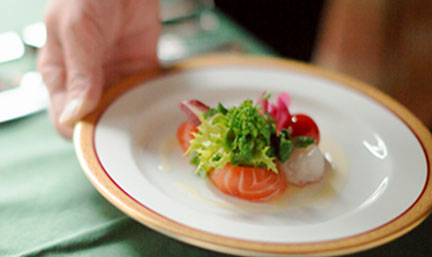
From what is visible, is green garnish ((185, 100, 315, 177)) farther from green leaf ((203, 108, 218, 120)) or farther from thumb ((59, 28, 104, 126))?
thumb ((59, 28, 104, 126))

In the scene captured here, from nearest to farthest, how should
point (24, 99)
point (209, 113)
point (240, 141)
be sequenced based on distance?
point (240, 141) < point (209, 113) < point (24, 99)

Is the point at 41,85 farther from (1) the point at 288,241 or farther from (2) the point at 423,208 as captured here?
(2) the point at 423,208

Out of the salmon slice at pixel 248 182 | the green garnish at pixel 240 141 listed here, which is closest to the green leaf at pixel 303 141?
the green garnish at pixel 240 141

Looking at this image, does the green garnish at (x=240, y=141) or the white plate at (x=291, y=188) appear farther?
the green garnish at (x=240, y=141)

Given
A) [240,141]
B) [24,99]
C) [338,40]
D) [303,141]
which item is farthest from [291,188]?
[338,40]

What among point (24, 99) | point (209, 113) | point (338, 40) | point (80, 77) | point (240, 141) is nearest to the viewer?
point (240, 141)

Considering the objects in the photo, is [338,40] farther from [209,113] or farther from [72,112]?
[72,112]

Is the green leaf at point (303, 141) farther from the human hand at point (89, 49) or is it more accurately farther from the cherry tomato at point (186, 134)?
the human hand at point (89, 49)
